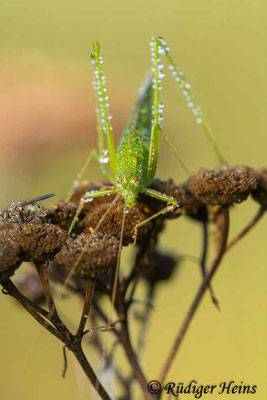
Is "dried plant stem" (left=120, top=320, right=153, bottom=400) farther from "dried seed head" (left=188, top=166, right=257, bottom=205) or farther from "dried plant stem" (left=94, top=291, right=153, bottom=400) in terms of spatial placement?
"dried seed head" (left=188, top=166, right=257, bottom=205)

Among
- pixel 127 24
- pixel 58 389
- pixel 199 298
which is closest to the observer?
pixel 199 298

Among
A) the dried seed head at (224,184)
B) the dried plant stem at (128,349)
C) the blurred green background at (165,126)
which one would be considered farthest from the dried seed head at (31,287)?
the dried seed head at (224,184)

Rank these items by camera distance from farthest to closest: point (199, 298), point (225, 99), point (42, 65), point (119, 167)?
point (225, 99)
point (42, 65)
point (119, 167)
point (199, 298)

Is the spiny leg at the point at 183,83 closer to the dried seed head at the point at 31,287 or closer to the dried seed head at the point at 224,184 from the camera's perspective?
the dried seed head at the point at 224,184

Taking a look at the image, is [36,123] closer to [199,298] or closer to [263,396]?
[199,298]

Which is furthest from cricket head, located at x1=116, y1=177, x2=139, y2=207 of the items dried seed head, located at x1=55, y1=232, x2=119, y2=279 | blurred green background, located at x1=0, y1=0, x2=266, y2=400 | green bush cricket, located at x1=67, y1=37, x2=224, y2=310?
blurred green background, located at x1=0, y1=0, x2=266, y2=400

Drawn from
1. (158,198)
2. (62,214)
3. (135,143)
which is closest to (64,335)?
(62,214)

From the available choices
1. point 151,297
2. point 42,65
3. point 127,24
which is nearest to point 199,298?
point 151,297
